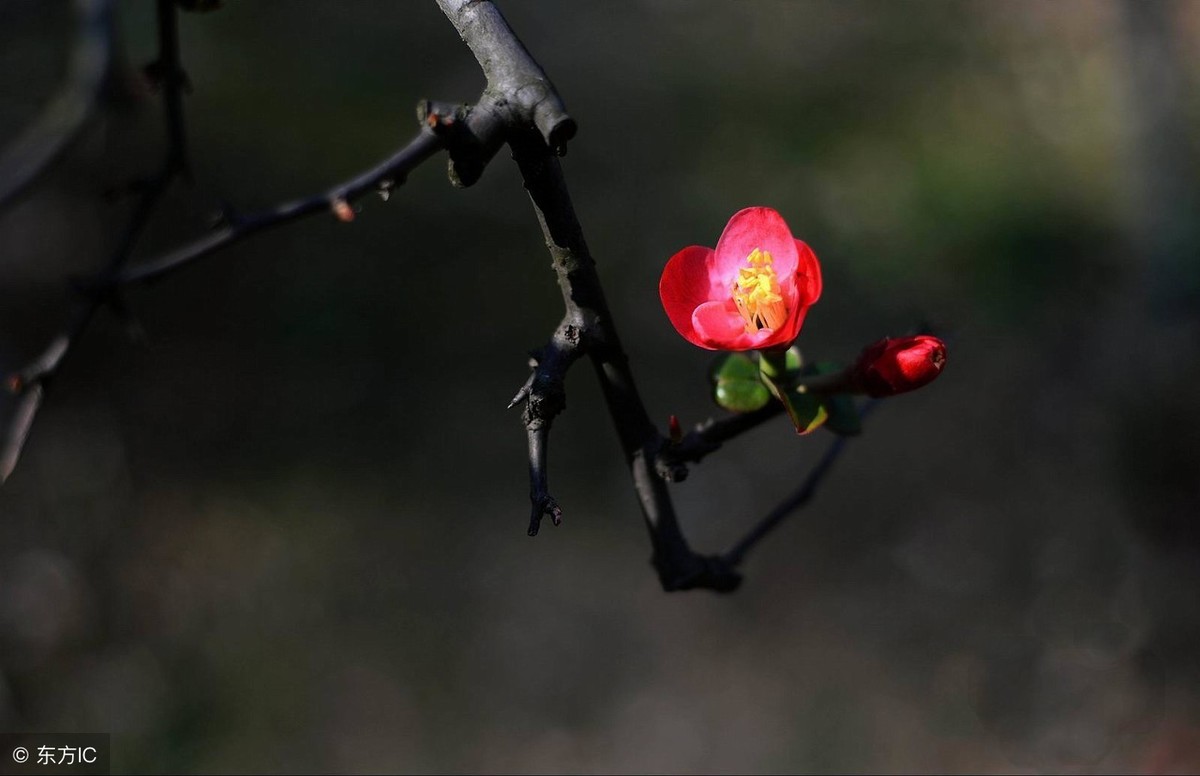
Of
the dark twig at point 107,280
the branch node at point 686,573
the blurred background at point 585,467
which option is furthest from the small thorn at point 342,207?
the blurred background at point 585,467

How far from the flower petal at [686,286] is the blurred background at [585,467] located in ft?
6.77

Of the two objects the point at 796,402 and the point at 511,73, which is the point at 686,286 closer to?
the point at 796,402

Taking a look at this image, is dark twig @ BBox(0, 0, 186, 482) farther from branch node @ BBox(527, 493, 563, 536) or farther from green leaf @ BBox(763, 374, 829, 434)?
green leaf @ BBox(763, 374, 829, 434)

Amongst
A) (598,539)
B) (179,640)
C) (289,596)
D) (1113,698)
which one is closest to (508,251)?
(598,539)

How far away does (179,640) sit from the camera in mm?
2764

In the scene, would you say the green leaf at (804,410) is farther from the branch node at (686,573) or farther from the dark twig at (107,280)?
the dark twig at (107,280)

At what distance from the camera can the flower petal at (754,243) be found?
887 mm

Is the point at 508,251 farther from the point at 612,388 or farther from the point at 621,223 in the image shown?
the point at 612,388

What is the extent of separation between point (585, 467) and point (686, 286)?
2185 millimetres

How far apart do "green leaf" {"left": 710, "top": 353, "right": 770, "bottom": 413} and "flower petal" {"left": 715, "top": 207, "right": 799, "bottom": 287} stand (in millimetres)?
81

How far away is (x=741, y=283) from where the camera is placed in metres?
0.92

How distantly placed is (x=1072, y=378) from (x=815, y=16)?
6.85ft

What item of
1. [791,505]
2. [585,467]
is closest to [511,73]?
[791,505]

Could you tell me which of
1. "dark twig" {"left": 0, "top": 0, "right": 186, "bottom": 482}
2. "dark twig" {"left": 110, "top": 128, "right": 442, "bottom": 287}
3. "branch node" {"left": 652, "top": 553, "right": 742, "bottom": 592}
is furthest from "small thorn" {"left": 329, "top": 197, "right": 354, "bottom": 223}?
"branch node" {"left": 652, "top": 553, "right": 742, "bottom": 592}
